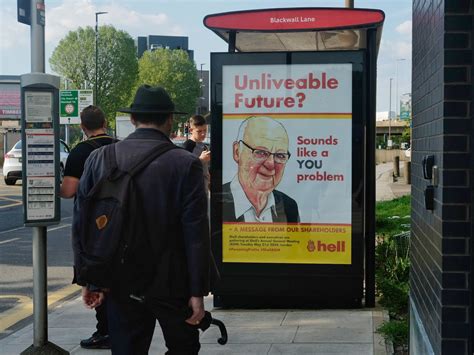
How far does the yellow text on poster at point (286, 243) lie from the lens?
6.66m

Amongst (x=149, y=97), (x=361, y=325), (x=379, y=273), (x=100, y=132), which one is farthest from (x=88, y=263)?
(x=379, y=273)

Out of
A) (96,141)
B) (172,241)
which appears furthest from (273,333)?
(172,241)

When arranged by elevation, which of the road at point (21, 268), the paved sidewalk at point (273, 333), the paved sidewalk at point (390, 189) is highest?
the paved sidewalk at point (390, 189)

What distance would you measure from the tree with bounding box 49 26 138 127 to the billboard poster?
58247mm

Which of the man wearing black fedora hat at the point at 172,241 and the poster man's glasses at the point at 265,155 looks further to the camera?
the poster man's glasses at the point at 265,155

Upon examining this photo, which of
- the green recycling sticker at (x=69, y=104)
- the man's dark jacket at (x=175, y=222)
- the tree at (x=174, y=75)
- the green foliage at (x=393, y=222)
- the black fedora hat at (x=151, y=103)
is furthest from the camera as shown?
the tree at (x=174, y=75)

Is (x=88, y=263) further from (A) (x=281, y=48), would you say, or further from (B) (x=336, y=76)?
(A) (x=281, y=48)

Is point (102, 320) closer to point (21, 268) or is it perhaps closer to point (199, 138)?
point (199, 138)

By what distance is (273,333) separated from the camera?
19.9 feet

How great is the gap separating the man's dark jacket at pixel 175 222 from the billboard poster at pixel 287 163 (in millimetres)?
3184

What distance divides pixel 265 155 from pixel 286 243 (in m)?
0.83

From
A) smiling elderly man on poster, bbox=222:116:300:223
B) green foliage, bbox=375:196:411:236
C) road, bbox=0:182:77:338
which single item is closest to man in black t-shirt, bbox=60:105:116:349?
road, bbox=0:182:77:338

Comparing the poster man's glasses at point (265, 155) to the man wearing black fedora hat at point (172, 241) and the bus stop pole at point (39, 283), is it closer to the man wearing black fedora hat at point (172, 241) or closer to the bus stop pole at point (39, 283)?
the bus stop pole at point (39, 283)

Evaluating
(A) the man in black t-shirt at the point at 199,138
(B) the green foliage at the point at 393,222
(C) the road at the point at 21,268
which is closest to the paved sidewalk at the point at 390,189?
(B) the green foliage at the point at 393,222
